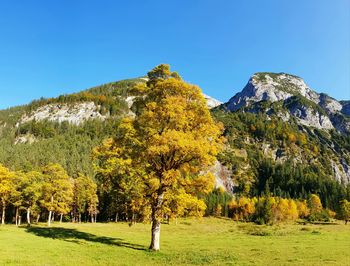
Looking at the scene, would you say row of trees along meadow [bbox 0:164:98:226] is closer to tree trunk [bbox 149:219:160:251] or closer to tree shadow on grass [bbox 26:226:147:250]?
tree shadow on grass [bbox 26:226:147:250]

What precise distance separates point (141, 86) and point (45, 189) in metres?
52.8

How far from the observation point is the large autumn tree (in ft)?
95.3

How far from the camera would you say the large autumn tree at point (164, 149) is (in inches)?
1144

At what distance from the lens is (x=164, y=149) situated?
1108 inches

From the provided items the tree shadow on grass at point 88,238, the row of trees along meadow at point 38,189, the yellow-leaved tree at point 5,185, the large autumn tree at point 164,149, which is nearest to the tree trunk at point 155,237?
the large autumn tree at point 164,149

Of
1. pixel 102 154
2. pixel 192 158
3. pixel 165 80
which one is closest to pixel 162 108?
pixel 165 80

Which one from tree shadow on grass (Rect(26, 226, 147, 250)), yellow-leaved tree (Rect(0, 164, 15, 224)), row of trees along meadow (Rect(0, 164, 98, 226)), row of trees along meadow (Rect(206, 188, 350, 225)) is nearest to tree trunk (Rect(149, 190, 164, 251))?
tree shadow on grass (Rect(26, 226, 147, 250))

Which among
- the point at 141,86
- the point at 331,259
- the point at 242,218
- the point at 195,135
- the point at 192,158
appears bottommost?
the point at 242,218

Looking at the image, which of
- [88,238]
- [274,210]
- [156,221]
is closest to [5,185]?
[88,238]

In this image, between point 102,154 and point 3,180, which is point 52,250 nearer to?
point 102,154

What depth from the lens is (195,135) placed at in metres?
31.1

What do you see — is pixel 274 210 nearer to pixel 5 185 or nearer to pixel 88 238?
pixel 5 185

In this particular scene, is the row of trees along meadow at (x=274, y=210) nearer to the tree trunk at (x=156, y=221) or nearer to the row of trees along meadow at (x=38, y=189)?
the row of trees along meadow at (x=38, y=189)

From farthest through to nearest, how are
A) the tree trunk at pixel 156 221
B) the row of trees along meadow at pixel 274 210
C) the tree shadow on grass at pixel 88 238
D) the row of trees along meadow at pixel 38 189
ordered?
the row of trees along meadow at pixel 274 210 < the row of trees along meadow at pixel 38 189 < the tree shadow on grass at pixel 88 238 < the tree trunk at pixel 156 221
